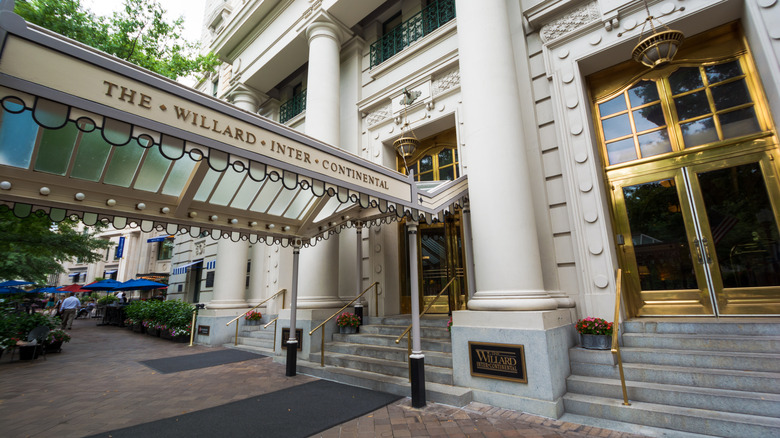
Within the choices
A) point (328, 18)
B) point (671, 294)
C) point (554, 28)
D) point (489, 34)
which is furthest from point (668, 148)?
point (328, 18)

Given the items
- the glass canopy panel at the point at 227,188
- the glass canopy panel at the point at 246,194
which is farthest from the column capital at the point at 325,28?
the glass canopy panel at the point at 227,188

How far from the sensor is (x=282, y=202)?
6.23 metres

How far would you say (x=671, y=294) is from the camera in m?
5.64

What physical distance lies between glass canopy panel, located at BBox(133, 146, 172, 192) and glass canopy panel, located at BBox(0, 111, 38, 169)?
1.02m

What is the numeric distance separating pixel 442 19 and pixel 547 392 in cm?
872

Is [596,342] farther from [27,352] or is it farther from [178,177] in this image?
[27,352]

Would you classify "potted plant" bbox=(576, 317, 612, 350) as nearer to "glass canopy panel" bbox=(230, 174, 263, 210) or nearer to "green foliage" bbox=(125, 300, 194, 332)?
"glass canopy panel" bbox=(230, 174, 263, 210)

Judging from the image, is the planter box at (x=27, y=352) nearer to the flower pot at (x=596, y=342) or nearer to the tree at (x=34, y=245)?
the tree at (x=34, y=245)

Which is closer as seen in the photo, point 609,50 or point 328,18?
point 609,50

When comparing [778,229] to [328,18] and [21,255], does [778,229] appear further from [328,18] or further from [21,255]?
[21,255]

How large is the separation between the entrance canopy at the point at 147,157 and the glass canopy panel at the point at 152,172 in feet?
0.04

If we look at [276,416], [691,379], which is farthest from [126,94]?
[691,379]

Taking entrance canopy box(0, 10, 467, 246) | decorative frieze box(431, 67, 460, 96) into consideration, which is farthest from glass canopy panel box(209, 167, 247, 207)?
decorative frieze box(431, 67, 460, 96)

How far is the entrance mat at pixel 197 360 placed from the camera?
788 cm
